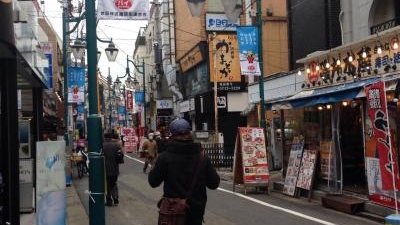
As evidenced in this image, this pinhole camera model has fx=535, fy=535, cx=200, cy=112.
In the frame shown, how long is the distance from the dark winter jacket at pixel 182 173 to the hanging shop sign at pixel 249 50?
13.6 metres

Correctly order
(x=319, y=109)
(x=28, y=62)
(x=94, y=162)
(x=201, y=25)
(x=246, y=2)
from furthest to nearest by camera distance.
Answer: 1. (x=201, y=25)
2. (x=246, y=2)
3. (x=319, y=109)
4. (x=28, y=62)
5. (x=94, y=162)

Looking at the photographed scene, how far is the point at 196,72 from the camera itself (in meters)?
37.3

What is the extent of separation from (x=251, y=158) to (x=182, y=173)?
10.8 m

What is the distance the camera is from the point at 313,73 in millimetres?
17078

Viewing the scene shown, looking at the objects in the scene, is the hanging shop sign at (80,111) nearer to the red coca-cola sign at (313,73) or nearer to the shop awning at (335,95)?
the red coca-cola sign at (313,73)

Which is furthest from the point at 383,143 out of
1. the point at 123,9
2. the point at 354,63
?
the point at 123,9

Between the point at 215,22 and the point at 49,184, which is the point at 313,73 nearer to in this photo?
the point at 49,184

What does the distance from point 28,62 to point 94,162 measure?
14.8ft

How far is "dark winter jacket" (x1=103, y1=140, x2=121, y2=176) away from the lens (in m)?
13.2

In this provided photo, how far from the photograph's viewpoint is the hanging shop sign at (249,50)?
18.7m

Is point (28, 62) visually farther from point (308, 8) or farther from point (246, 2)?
point (246, 2)

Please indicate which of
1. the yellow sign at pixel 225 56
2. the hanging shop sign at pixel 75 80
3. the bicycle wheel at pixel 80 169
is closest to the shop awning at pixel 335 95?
the bicycle wheel at pixel 80 169

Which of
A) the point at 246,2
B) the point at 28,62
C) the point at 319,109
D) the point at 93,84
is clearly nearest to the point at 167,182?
the point at 93,84

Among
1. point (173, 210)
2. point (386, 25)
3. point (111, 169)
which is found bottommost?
point (111, 169)
